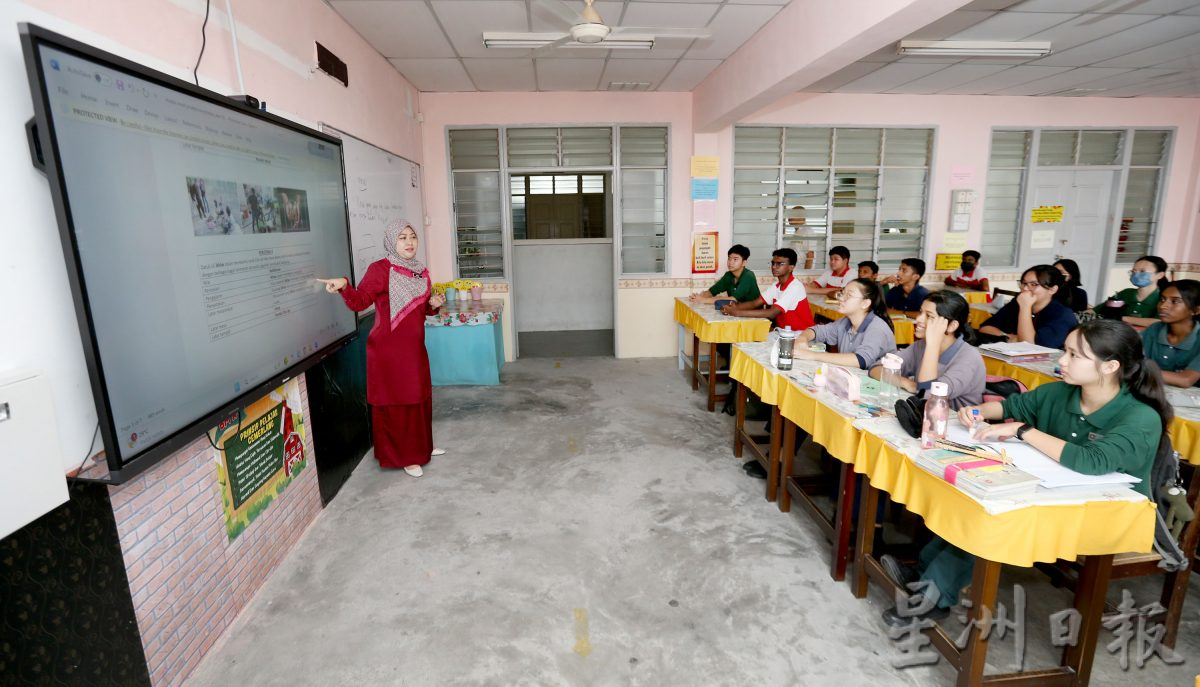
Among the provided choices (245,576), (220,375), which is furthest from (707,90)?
(245,576)

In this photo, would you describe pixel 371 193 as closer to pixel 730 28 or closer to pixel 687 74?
pixel 730 28

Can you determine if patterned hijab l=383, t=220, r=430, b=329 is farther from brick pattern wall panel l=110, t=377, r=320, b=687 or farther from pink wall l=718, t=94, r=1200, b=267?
pink wall l=718, t=94, r=1200, b=267

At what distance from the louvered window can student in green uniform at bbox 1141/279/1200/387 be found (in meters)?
3.73

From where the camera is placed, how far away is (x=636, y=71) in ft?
17.8

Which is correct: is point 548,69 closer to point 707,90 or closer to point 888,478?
point 707,90

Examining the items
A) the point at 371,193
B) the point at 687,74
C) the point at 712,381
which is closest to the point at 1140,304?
the point at 712,381

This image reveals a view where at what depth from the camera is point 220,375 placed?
2146 millimetres

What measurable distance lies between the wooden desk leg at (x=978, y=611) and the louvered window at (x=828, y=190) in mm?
5241

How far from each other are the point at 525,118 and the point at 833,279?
3.76 m

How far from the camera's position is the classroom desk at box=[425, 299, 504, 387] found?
5.45m

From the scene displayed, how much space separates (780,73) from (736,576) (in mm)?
3355

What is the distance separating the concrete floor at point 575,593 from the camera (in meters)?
2.09

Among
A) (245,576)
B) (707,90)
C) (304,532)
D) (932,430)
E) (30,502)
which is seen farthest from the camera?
(707,90)

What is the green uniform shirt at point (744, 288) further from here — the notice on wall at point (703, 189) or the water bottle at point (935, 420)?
the water bottle at point (935, 420)
